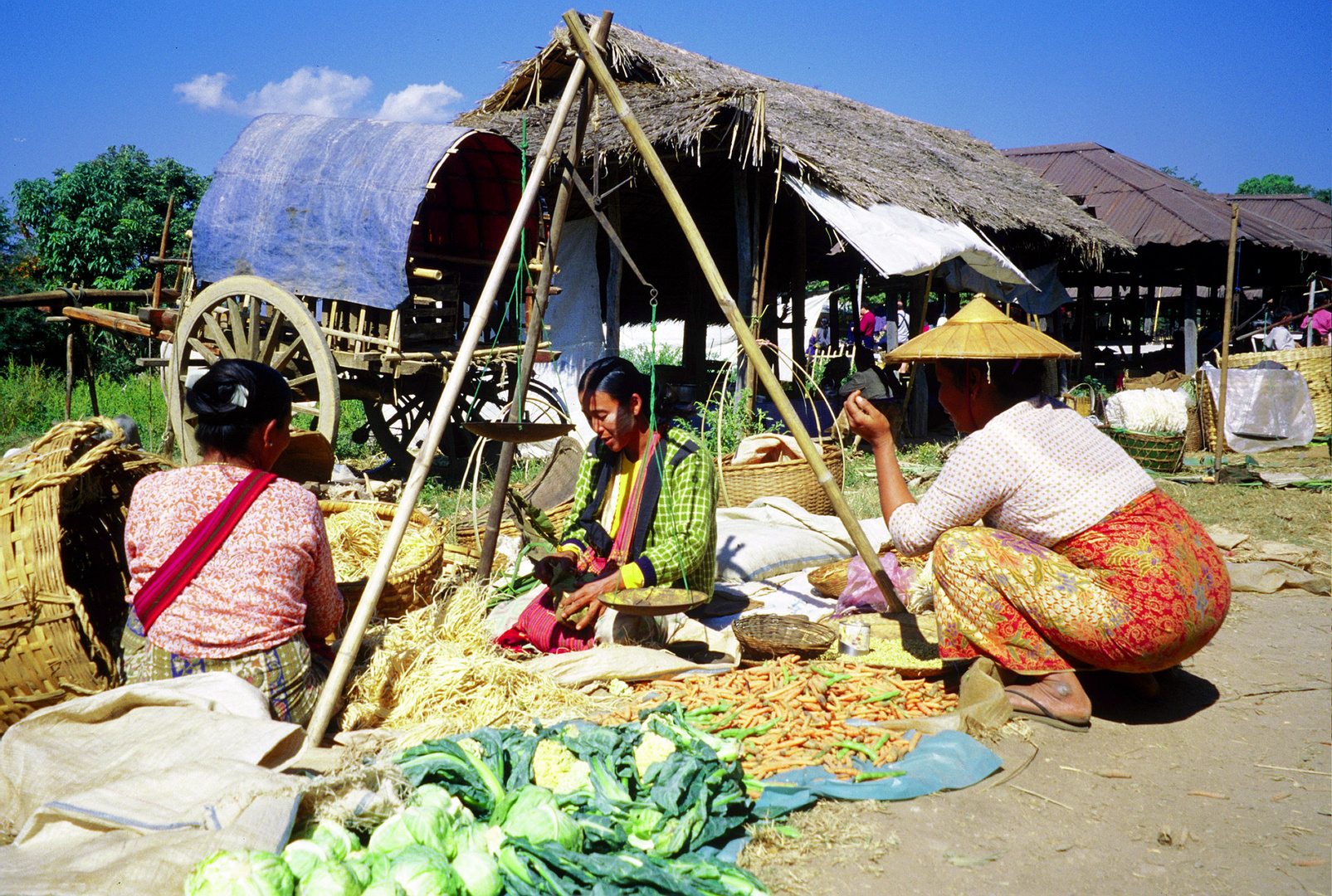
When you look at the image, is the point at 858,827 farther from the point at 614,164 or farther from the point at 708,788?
the point at 614,164

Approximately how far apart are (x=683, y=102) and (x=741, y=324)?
16.3 feet

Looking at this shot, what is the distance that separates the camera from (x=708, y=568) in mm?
3506

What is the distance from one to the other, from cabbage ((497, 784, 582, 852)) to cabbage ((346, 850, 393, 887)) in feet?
0.91

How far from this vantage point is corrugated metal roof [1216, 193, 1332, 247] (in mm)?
18625

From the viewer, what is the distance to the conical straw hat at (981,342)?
2.92m

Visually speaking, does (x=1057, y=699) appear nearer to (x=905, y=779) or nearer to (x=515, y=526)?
(x=905, y=779)

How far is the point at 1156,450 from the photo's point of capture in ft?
27.3

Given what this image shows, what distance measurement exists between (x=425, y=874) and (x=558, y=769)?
597 mm

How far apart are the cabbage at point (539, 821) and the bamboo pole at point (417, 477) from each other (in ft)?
1.88

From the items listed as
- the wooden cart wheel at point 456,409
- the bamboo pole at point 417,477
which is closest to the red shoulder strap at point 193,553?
the bamboo pole at point 417,477

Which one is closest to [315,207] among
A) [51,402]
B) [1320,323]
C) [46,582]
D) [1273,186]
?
[46,582]

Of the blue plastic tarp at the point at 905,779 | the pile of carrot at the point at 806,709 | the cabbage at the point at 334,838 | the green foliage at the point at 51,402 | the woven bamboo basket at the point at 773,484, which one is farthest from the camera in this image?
the green foliage at the point at 51,402

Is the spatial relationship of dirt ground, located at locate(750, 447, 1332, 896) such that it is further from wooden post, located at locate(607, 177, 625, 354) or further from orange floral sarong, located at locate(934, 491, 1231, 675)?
wooden post, located at locate(607, 177, 625, 354)

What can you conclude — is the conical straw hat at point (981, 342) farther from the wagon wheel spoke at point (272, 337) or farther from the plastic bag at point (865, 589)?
the wagon wheel spoke at point (272, 337)
